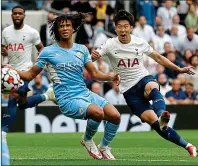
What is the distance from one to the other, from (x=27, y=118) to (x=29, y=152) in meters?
6.60

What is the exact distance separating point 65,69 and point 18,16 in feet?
15.0

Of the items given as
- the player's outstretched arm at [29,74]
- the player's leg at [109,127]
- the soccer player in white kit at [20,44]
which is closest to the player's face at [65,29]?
the player's outstretched arm at [29,74]

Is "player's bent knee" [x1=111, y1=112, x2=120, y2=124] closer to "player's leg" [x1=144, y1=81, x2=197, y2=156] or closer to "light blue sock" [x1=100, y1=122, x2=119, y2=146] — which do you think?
"light blue sock" [x1=100, y1=122, x2=119, y2=146]

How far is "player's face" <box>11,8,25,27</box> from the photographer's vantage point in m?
16.1

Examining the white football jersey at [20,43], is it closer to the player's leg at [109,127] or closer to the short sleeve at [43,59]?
the player's leg at [109,127]

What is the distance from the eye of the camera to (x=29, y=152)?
46.7 feet

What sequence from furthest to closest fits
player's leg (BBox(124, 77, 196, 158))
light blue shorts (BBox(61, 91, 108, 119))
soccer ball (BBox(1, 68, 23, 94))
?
player's leg (BBox(124, 77, 196, 158)), light blue shorts (BBox(61, 91, 108, 119)), soccer ball (BBox(1, 68, 23, 94))

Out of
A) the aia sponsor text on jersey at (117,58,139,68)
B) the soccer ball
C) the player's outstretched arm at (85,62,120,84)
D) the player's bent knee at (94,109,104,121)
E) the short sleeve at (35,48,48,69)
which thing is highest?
the soccer ball

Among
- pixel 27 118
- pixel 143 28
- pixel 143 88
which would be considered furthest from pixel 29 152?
pixel 143 28

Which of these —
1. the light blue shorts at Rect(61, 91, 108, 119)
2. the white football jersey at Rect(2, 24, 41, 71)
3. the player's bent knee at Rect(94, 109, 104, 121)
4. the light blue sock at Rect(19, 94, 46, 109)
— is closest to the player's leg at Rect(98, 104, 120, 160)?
the light blue shorts at Rect(61, 91, 108, 119)

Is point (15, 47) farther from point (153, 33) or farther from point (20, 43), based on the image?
point (153, 33)

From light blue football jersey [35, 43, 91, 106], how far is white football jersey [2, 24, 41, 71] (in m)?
4.44

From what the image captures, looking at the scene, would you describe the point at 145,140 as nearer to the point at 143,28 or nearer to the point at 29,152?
the point at 29,152

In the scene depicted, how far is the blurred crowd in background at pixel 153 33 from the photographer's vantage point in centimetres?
2234
